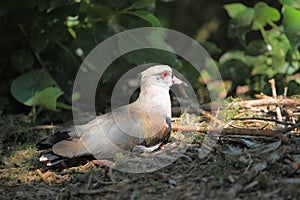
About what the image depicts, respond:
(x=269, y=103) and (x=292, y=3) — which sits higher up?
(x=292, y=3)

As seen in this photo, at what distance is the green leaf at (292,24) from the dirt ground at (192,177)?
4.25 ft

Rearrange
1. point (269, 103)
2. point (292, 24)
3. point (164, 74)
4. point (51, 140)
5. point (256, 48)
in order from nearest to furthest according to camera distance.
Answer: point (51, 140) < point (164, 74) < point (269, 103) < point (292, 24) < point (256, 48)

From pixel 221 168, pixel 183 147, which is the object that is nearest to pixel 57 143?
pixel 183 147

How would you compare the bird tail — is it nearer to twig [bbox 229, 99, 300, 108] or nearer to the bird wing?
the bird wing

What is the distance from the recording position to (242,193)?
8.46ft

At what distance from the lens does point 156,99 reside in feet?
12.2

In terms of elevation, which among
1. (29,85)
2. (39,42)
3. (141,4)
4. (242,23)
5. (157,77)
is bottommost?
(29,85)

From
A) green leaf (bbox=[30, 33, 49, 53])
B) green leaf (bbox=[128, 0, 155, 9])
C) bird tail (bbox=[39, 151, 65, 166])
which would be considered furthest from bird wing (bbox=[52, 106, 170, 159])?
green leaf (bbox=[30, 33, 49, 53])

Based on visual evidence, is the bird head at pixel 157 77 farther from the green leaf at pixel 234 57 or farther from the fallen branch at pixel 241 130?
the green leaf at pixel 234 57

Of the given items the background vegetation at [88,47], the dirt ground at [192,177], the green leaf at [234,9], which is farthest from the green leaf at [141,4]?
the dirt ground at [192,177]

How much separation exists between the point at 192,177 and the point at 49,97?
1.87m

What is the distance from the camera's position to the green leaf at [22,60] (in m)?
4.87

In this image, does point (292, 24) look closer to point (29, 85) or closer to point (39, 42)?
point (39, 42)

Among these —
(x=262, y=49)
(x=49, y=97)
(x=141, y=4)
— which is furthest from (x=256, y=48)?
(x=49, y=97)
